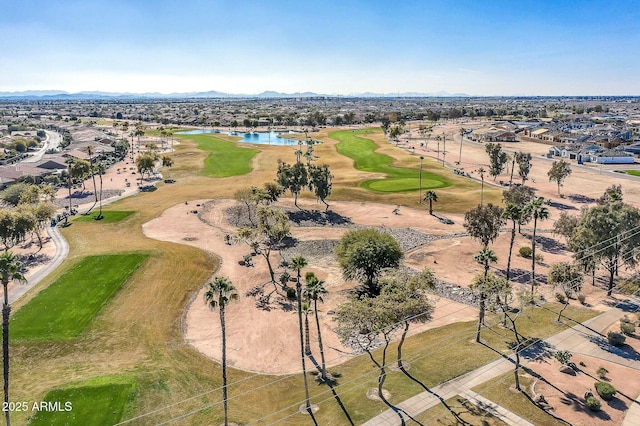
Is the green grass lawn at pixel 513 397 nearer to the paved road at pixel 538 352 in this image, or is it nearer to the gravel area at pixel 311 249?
the paved road at pixel 538 352

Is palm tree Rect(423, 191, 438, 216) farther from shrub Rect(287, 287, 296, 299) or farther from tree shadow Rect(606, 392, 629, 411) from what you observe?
tree shadow Rect(606, 392, 629, 411)

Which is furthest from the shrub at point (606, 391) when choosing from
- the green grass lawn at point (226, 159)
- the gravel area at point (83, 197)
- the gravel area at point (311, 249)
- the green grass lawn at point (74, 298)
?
the green grass lawn at point (226, 159)

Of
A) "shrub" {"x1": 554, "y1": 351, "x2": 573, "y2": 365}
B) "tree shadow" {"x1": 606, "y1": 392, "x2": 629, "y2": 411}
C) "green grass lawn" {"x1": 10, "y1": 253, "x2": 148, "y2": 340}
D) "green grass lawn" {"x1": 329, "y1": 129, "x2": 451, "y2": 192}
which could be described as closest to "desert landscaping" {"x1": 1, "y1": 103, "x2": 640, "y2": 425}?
"tree shadow" {"x1": 606, "y1": 392, "x2": 629, "y2": 411}

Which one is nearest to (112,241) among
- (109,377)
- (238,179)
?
(109,377)

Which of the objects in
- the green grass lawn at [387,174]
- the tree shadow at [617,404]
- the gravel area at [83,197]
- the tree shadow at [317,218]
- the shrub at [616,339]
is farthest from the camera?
Result: the green grass lawn at [387,174]

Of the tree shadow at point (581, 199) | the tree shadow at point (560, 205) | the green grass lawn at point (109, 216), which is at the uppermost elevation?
the tree shadow at point (581, 199)

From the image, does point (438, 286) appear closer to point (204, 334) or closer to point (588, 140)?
point (204, 334)
